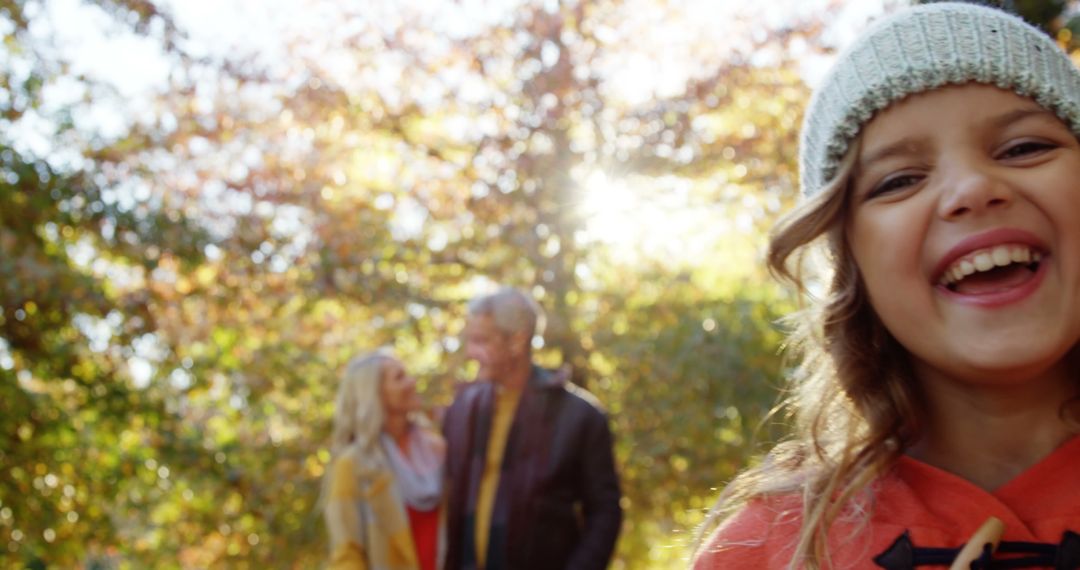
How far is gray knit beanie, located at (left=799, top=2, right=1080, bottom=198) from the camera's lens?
5.49 ft

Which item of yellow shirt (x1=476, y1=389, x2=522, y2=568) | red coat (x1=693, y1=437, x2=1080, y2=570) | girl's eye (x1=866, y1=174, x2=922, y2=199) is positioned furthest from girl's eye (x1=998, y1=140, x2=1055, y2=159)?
yellow shirt (x1=476, y1=389, x2=522, y2=568)

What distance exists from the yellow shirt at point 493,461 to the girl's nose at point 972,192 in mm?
3454

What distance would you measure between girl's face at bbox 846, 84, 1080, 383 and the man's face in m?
3.32

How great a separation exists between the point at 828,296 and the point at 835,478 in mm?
301

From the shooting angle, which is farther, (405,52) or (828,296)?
(405,52)

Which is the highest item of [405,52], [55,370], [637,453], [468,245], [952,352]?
[405,52]

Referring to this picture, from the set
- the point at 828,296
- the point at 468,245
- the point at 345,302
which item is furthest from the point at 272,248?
the point at 828,296

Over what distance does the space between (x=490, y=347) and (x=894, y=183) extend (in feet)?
11.1

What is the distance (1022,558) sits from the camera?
1.53 m

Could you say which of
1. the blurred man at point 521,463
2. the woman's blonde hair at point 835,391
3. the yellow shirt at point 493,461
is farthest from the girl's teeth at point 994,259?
the yellow shirt at point 493,461

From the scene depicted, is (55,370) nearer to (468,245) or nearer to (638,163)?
(468,245)

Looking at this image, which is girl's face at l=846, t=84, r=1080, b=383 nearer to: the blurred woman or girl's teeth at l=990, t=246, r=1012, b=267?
girl's teeth at l=990, t=246, r=1012, b=267

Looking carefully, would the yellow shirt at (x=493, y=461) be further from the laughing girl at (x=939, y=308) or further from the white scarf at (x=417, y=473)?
the laughing girl at (x=939, y=308)

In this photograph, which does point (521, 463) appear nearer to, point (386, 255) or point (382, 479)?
point (382, 479)
